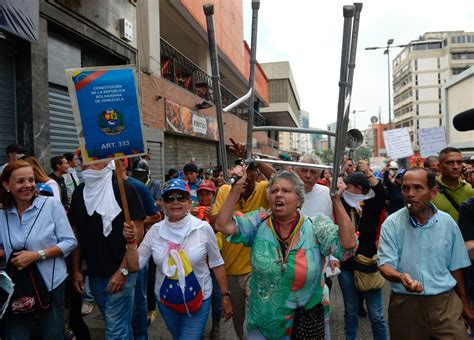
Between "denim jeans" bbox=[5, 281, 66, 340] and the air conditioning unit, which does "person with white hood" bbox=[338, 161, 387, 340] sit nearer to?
"denim jeans" bbox=[5, 281, 66, 340]

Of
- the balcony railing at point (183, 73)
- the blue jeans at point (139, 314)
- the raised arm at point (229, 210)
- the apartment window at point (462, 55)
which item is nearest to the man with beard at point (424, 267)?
the raised arm at point (229, 210)

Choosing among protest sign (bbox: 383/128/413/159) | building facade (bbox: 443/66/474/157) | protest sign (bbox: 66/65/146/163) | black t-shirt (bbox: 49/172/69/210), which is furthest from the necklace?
building facade (bbox: 443/66/474/157)

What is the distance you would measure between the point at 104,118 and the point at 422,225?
229cm

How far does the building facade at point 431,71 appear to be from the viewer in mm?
72375

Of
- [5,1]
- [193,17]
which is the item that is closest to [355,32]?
[5,1]

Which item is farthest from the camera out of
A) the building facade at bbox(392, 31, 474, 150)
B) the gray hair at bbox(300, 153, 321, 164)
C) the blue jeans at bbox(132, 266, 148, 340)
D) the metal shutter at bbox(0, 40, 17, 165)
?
the building facade at bbox(392, 31, 474, 150)

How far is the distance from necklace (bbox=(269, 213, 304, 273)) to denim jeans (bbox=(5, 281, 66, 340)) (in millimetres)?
1760

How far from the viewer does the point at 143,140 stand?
2.68 metres

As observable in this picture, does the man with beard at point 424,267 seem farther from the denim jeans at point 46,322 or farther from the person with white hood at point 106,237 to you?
the denim jeans at point 46,322

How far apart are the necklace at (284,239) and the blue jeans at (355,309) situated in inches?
61.5

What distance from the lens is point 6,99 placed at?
629cm

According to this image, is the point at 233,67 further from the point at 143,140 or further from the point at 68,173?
the point at 143,140

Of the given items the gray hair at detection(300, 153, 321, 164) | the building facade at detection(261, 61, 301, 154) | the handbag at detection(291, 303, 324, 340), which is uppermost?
the building facade at detection(261, 61, 301, 154)

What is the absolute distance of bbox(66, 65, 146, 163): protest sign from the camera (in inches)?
101
